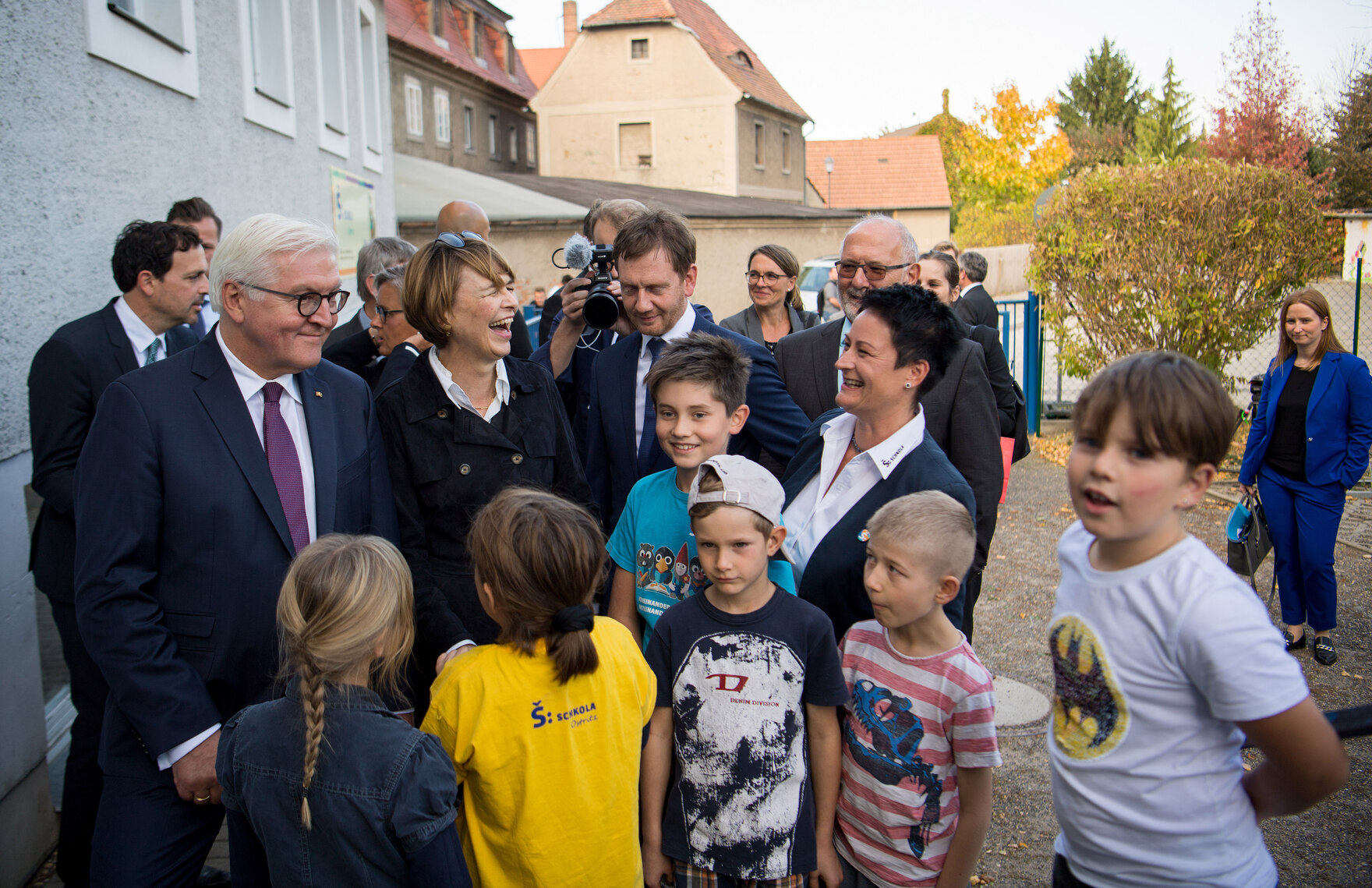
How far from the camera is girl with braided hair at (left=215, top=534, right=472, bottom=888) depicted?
184 cm

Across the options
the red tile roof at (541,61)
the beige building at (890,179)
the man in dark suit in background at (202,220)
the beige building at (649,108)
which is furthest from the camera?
the red tile roof at (541,61)

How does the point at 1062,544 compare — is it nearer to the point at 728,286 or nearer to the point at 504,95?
the point at 728,286

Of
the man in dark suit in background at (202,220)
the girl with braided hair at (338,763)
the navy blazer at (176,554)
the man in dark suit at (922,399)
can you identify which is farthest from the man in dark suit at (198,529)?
the man in dark suit in background at (202,220)

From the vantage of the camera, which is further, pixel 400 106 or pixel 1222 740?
pixel 400 106

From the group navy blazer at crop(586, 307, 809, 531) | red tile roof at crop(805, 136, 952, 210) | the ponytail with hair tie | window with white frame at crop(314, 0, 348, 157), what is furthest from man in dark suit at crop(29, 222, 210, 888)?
red tile roof at crop(805, 136, 952, 210)

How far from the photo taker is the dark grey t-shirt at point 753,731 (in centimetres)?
222

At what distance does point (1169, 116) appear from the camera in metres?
51.3

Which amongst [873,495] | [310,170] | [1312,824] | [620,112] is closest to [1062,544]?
[873,495]

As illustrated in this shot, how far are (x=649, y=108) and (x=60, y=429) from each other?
103ft

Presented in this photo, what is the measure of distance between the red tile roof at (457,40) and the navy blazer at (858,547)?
1013 inches

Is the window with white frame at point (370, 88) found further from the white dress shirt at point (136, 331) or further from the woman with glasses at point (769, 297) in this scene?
the white dress shirt at point (136, 331)

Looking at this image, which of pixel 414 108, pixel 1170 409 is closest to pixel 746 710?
pixel 1170 409

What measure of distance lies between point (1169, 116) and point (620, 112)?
1423 inches

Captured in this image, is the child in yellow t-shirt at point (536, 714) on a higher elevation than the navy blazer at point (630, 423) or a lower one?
lower
